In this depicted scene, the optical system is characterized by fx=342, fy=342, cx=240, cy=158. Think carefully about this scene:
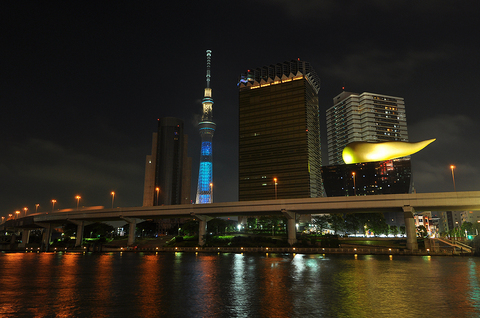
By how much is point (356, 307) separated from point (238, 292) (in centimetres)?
858

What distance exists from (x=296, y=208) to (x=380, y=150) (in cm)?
3286

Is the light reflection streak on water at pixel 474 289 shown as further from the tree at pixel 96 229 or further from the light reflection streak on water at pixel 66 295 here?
Result: the tree at pixel 96 229

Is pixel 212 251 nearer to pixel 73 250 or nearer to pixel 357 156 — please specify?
pixel 73 250

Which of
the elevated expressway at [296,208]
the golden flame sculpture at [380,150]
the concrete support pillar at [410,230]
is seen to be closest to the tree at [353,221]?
the golden flame sculpture at [380,150]

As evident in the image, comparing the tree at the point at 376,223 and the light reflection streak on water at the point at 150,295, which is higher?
the tree at the point at 376,223

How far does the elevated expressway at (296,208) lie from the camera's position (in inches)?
2413

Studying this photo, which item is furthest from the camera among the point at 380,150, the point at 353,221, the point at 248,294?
the point at 353,221

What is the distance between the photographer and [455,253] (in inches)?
2239

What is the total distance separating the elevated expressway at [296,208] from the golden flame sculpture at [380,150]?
879 inches

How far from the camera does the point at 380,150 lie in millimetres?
90625

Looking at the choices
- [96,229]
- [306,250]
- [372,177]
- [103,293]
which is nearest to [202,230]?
[306,250]

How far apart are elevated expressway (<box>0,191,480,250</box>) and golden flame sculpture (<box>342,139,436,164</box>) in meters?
22.3

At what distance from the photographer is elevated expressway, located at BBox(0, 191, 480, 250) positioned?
2413 inches

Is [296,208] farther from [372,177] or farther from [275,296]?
[372,177]
